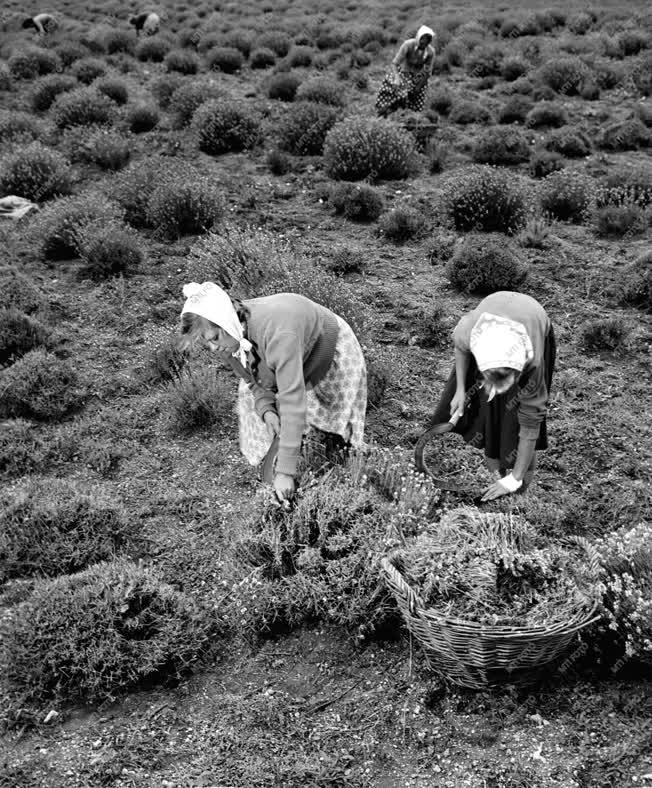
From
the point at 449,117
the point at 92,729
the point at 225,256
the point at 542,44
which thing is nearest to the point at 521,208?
the point at 225,256

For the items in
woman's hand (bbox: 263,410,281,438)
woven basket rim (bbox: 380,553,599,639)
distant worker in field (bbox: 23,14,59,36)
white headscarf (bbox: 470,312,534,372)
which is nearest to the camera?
woven basket rim (bbox: 380,553,599,639)

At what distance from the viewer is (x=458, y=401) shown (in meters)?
3.65

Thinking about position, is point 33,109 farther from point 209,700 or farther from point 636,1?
point 636,1

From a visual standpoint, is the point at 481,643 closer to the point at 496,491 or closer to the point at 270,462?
the point at 496,491

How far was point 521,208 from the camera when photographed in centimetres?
728

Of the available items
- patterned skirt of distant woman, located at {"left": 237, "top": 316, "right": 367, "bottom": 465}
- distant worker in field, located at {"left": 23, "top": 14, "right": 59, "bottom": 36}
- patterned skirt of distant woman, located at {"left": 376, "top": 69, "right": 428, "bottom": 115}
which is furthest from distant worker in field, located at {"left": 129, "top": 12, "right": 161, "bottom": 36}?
patterned skirt of distant woman, located at {"left": 237, "top": 316, "right": 367, "bottom": 465}

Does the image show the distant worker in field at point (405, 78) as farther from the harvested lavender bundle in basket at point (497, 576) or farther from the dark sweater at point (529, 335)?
the harvested lavender bundle in basket at point (497, 576)

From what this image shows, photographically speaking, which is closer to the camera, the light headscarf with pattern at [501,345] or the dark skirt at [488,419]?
the light headscarf with pattern at [501,345]

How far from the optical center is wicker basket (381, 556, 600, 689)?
2646 millimetres

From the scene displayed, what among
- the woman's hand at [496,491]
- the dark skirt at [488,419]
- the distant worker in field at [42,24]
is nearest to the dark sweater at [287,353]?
the dark skirt at [488,419]

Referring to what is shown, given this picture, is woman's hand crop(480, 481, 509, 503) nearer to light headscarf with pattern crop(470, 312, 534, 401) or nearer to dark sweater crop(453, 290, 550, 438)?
dark sweater crop(453, 290, 550, 438)

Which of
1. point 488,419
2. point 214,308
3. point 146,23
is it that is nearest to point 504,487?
point 488,419

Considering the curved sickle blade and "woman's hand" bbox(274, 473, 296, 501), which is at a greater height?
"woman's hand" bbox(274, 473, 296, 501)

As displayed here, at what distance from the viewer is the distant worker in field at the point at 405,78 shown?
34.0 ft
